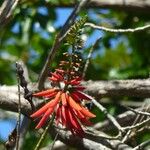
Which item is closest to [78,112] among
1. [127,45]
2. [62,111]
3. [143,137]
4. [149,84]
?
[62,111]

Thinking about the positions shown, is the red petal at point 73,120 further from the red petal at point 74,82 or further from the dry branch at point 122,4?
the dry branch at point 122,4

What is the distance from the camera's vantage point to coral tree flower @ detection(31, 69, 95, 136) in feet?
5.33

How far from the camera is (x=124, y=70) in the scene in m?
4.35

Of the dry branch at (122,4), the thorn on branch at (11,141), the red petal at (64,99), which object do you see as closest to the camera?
the red petal at (64,99)

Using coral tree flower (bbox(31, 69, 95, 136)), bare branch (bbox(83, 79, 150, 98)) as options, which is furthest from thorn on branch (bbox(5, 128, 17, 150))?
bare branch (bbox(83, 79, 150, 98))

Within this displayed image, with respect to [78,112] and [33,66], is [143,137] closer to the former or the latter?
[33,66]

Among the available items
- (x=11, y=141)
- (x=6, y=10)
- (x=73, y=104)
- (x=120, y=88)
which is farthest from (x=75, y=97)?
(x=120, y=88)

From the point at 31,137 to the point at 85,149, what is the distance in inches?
66.8

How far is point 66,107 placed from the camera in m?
1.63

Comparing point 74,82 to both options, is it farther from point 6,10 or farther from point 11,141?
point 6,10

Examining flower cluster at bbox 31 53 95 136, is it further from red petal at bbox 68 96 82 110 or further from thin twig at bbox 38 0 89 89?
thin twig at bbox 38 0 89 89

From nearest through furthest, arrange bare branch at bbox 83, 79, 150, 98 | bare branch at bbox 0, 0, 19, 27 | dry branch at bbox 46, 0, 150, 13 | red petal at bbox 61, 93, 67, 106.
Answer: red petal at bbox 61, 93, 67, 106, bare branch at bbox 0, 0, 19, 27, bare branch at bbox 83, 79, 150, 98, dry branch at bbox 46, 0, 150, 13

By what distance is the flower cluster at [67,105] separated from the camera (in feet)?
5.33

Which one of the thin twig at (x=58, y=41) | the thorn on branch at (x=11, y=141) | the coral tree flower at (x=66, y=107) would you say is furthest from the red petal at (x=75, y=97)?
the thin twig at (x=58, y=41)
